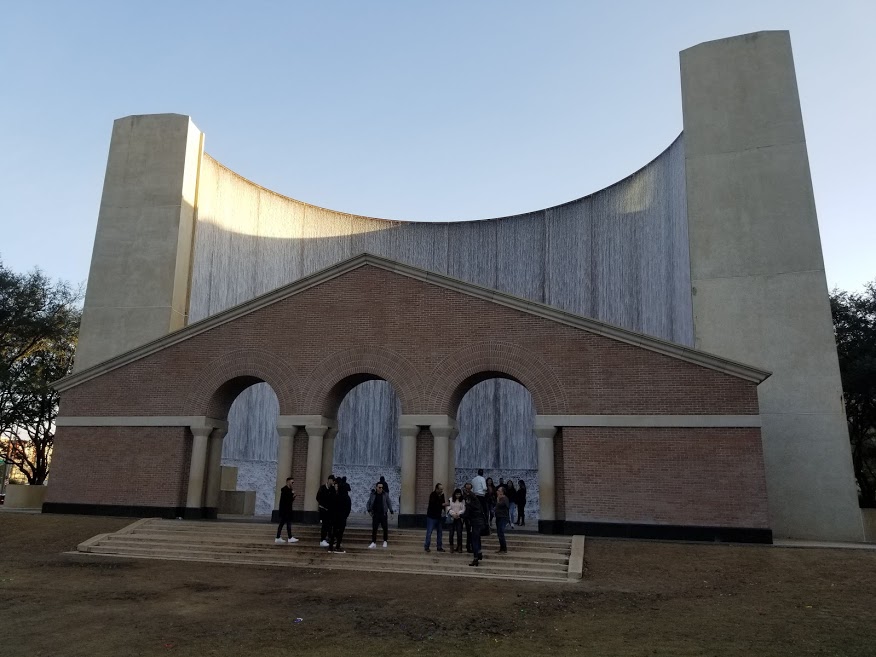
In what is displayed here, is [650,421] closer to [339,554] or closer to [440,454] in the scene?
[440,454]

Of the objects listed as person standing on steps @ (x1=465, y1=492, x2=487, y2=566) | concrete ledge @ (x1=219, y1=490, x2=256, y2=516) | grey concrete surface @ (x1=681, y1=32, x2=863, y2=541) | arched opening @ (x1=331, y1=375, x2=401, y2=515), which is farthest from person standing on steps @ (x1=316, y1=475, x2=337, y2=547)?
arched opening @ (x1=331, y1=375, x2=401, y2=515)

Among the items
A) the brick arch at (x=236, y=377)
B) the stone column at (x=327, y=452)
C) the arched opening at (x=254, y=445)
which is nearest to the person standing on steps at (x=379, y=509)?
the stone column at (x=327, y=452)

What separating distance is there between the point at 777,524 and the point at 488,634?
53.1 ft

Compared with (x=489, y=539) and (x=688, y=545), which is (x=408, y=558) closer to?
(x=489, y=539)

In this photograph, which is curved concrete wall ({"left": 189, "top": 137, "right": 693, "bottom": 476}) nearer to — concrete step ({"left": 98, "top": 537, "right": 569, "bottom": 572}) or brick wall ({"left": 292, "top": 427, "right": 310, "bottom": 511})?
brick wall ({"left": 292, "top": 427, "right": 310, "bottom": 511})

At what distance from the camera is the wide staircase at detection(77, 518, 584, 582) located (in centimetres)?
1521

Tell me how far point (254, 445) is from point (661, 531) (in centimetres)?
2220

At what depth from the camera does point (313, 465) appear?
20969mm

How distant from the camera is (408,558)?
53.0ft

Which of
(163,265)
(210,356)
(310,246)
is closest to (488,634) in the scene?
(210,356)

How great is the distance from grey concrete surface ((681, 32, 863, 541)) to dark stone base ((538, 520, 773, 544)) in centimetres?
537

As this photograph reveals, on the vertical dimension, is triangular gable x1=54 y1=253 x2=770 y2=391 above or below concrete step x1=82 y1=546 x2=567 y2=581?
above

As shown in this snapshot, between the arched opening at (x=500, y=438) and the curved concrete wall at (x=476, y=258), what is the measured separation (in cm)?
6

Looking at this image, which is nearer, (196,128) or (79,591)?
(79,591)
